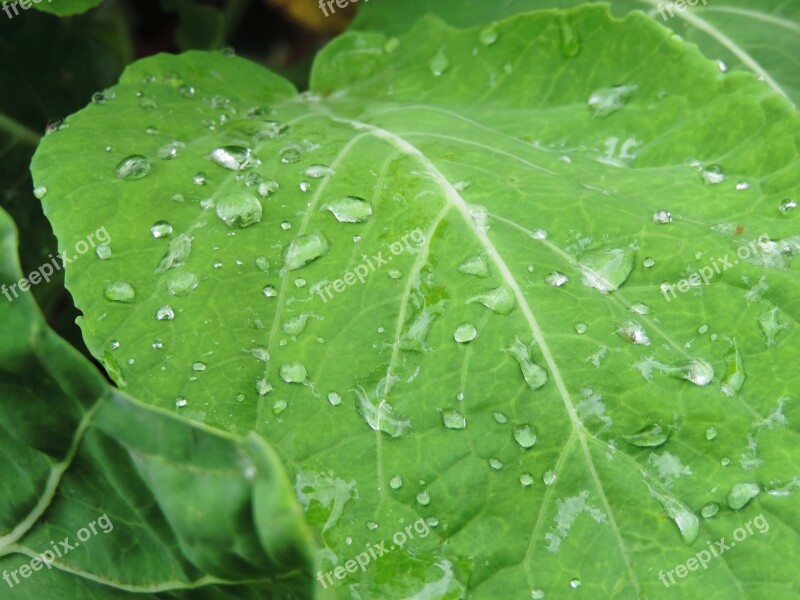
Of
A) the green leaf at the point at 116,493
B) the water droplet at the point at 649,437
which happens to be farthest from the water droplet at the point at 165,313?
the water droplet at the point at 649,437

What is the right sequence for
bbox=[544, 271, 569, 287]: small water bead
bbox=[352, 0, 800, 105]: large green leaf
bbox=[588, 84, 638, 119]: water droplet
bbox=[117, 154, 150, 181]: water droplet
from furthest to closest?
bbox=[352, 0, 800, 105]: large green leaf → bbox=[588, 84, 638, 119]: water droplet → bbox=[117, 154, 150, 181]: water droplet → bbox=[544, 271, 569, 287]: small water bead

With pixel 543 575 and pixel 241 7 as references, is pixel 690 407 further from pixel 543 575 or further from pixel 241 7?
pixel 241 7

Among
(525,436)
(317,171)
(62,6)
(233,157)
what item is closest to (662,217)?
(525,436)

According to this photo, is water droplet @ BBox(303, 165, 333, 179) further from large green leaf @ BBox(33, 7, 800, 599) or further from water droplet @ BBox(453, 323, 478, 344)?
water droplet @ BBox(453, 323, 478, 344)

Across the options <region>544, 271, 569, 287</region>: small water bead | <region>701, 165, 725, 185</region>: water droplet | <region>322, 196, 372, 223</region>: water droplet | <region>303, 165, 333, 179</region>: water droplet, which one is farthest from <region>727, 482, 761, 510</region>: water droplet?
<region>303, 165, 333, 179</region>: water droplet

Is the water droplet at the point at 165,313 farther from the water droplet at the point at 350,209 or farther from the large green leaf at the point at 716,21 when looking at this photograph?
the large green leaf at the point at 716,21

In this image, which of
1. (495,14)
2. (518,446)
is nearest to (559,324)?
(518,446)

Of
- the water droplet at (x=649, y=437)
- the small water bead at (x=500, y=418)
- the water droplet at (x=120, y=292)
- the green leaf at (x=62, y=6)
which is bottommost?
the water droplet at (x=649, y=437)
